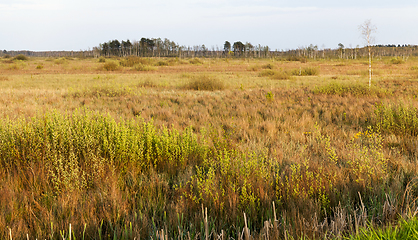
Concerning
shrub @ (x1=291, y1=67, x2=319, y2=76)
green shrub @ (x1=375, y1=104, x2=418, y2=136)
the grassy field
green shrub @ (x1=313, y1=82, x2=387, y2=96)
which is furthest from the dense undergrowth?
shrub @ (x1=291, y1=67, x2=319, y2=76)

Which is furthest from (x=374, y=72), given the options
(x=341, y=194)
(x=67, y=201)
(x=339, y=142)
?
(x=67, y=201)

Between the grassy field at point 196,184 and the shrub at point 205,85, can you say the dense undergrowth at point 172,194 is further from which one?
the shrub at point 205,85

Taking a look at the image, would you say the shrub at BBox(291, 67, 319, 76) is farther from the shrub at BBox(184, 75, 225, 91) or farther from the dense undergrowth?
the dense undergrowth

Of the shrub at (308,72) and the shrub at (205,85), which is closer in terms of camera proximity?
the shrub at (205,85)

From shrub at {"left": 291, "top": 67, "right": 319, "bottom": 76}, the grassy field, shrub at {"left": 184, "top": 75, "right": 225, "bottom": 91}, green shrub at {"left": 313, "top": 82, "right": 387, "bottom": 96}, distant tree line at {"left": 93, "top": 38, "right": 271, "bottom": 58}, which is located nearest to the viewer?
the grassy field

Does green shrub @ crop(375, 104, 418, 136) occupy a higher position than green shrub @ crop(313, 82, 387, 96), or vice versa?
green shrub @ crop(313, 82, 387, 96)

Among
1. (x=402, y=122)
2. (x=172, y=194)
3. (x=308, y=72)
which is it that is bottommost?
(x=172, y=194)

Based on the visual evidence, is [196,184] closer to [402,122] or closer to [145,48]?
[402,122]

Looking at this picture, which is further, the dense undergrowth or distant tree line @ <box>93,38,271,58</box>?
distant tree line @ <box>93,38,271,58</box>

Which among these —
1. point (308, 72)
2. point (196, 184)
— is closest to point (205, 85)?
point (196, 184)

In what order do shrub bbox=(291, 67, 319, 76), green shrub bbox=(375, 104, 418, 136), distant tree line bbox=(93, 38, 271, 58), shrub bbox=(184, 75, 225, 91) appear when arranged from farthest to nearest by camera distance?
distant tree line bbox=(93, 38, 271, 58) < shrub bbox=(291, 67, 319, 76) < shrub bbox=(184, 75, 225, 91) < green shrub bbox=(375, 104, 418, 136)

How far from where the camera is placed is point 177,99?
Result: 991cm

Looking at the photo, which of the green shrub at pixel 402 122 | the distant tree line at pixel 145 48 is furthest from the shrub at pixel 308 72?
the distant tree line at pixel 145 48

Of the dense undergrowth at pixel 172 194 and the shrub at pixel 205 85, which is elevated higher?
the shrub at pixel 205 85
